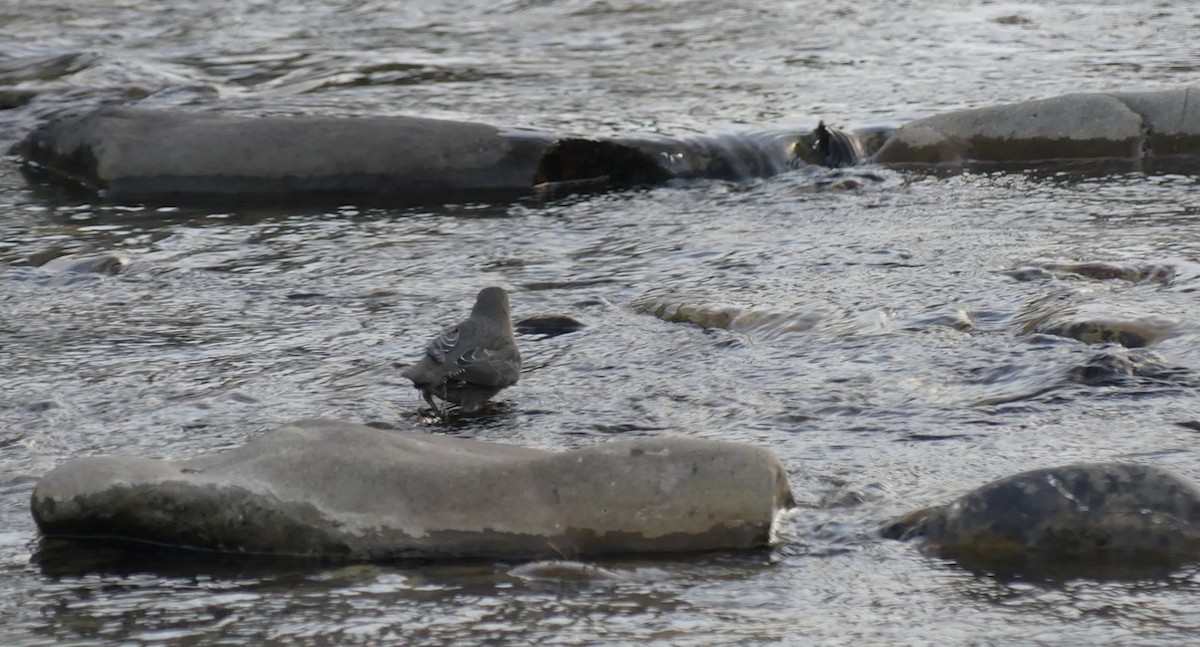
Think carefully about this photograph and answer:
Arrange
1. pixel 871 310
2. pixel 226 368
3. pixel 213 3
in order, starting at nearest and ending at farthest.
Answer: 1. pixel 226 368
2. pixel 871 310
3. pixel 213 3

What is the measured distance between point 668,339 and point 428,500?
6.65ft

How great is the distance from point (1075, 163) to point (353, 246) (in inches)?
151

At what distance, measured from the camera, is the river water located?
349 centimetres

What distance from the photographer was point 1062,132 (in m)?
8.68

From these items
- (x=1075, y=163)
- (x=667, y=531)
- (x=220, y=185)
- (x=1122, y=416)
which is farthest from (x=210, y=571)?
(x=1075, y=163)

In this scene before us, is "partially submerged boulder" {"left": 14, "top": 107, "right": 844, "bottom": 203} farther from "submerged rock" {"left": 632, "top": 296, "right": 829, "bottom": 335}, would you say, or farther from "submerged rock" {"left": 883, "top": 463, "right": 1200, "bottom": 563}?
"submerged rock" {"left": 883, "top": 463, "right": 1200, "bottom": 563}

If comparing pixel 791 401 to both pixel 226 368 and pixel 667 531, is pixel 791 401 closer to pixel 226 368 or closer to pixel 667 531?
pixel 667 531

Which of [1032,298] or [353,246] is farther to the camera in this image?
[353,246]

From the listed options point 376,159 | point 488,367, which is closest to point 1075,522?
point 488,367

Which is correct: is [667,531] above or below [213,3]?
below

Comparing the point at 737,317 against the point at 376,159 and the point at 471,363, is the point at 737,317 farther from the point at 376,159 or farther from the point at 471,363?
the point at 376,159

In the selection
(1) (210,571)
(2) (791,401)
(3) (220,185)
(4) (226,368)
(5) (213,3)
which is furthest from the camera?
(5) (213,3)

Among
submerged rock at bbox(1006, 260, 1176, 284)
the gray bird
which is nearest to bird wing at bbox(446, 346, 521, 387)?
the gray bird

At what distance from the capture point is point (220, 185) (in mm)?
8500
